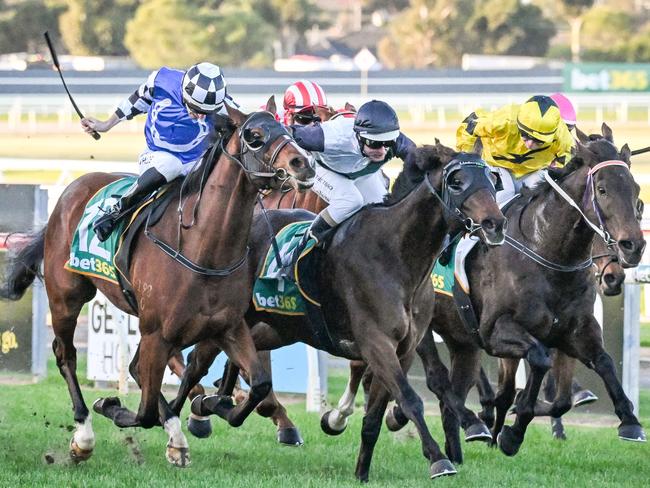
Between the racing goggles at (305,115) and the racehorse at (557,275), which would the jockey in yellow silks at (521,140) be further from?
the racing goggles at (305,115)

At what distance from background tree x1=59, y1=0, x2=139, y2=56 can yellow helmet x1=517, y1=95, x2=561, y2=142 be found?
4250 cm

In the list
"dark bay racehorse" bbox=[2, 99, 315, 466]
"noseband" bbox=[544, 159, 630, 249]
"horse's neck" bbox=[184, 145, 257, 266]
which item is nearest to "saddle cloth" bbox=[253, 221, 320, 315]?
"dark bay racehorse" bbox=[2, 99, 315, 466]

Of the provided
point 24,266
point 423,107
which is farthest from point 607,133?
point 423,107

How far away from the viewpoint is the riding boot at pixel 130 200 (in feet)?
22.0

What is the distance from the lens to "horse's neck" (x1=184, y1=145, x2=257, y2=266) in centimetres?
618

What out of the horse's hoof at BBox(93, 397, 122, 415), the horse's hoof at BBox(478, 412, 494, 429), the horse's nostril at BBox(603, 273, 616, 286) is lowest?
the horse's hoof at BBox(478, 412, 494, 429)

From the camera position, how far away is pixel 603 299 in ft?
27.9

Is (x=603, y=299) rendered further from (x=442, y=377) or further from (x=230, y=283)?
(x=230, y=283)

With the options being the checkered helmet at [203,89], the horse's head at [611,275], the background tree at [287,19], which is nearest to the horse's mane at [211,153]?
the checkered helmet at [203,89]

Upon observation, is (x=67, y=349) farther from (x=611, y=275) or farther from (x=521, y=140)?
(x=611, y=275)

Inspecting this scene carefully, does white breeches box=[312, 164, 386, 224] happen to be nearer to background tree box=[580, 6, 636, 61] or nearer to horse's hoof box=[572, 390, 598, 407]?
horse's hoof box=[572, 390, 598, 407]

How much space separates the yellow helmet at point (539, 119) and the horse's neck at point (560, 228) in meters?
0.39

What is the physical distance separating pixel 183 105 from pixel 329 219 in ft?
3.09

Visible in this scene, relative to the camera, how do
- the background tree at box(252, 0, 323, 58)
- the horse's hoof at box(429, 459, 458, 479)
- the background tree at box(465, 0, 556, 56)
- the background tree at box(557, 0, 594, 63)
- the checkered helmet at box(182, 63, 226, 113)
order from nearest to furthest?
the horse's hoof at box(429, 459, 458, 479) < the checkered helmet at box(182, 63, 226, 113) < the background tree at box(465, 0, 556, 56) < the background tree at box(252, 0, 323, 58) < the background tree at box(557, 0, 594, 63)
